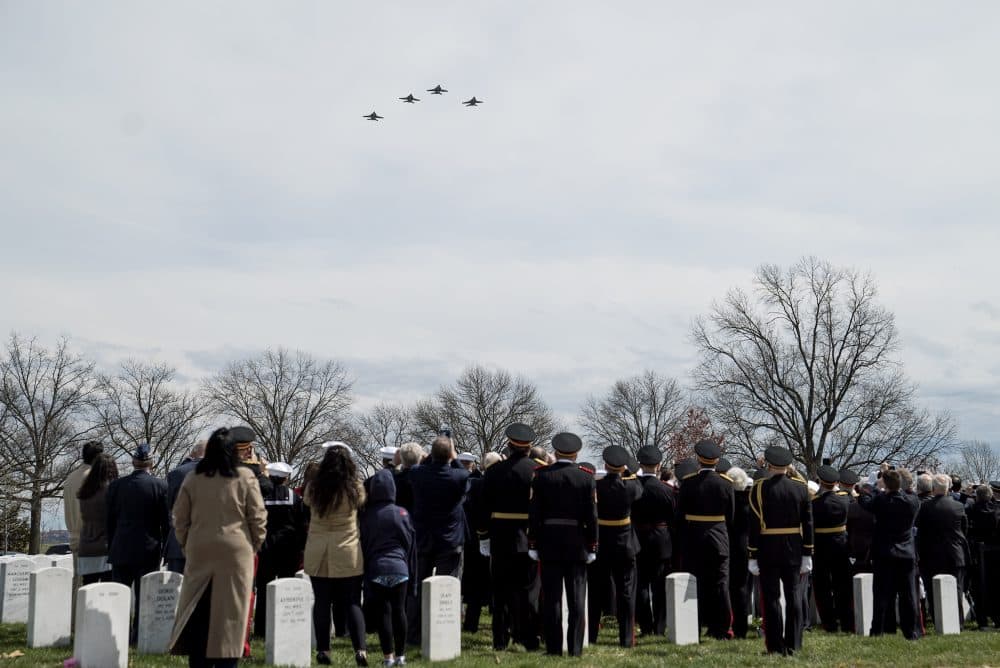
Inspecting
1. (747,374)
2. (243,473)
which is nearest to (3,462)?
(747,374)

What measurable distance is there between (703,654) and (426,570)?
2875 millimetres

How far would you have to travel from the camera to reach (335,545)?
27.4 ft

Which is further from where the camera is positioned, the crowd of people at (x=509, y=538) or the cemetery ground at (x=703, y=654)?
the cemetery ground at (x=703, y=654)

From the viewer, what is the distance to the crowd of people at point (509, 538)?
7.33 meters

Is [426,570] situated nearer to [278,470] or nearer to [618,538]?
[278,470]

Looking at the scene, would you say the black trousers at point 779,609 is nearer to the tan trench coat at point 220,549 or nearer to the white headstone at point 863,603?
the white headstone at point 863,603

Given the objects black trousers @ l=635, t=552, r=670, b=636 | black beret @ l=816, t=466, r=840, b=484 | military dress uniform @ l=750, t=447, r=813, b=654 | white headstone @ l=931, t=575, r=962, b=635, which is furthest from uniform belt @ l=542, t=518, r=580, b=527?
white headstone @ l=931, t=575, r=962, b=635

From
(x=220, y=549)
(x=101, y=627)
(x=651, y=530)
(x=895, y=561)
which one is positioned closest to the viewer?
(x=220, y=549)

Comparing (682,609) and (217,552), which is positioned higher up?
(217,552)

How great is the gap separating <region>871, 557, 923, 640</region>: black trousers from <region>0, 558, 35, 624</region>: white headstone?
10138 millimetres

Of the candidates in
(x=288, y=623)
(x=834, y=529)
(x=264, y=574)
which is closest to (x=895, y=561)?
(x=834, y=529)

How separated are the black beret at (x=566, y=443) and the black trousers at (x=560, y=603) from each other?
1.05m

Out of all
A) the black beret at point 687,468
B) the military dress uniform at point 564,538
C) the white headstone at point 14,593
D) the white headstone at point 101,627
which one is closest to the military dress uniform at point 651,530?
the black beret at point 687,468

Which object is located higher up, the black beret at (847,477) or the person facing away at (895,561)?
the black beret at (847,477)
